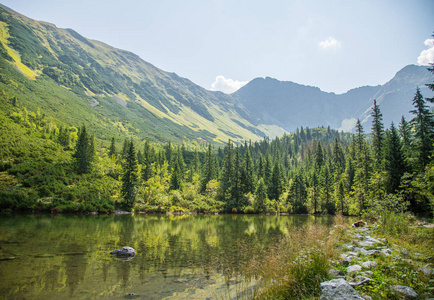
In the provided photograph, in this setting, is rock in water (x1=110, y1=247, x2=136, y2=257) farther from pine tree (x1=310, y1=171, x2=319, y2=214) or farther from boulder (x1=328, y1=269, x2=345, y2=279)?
pine tree (x1=310, y1=171, x2=319, y2=214)

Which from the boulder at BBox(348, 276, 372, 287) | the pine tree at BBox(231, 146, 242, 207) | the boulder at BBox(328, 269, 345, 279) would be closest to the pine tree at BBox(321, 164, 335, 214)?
the pine tree at BBox(231, 146, 242, 207)

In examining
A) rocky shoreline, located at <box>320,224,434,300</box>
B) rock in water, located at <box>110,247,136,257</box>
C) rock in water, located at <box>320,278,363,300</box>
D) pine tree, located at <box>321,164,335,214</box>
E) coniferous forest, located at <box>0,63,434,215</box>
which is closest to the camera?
rock in water, located at <box>320,278,363,300</box>

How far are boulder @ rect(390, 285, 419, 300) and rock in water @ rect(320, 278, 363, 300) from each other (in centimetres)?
112

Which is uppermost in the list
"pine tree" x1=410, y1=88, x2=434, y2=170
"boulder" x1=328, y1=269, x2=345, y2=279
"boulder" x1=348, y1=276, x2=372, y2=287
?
"pine tree" x1=410, y1=88, x2=434, y2=170

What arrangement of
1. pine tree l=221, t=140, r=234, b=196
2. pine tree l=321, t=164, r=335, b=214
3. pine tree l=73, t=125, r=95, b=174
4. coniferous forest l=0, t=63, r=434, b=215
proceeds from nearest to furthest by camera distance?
coniferous forest l=0, t=63, r=434, b=215 → pine tree l=73, t=125, r=95, b=174 → pine tree l=321, t=164, r=335, b=214 → pine tree l=221, t=140, r=234, b=196

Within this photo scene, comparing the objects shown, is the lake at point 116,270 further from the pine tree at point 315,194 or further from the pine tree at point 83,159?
the pine tree at point 315,194

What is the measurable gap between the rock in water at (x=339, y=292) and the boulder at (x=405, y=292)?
1.12 m

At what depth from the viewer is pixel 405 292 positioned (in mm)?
5973

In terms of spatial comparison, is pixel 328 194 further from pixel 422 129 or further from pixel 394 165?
pixel 422 129

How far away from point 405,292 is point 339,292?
1616 mm

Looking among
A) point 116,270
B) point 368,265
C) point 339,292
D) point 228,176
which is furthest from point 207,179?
point 339,292

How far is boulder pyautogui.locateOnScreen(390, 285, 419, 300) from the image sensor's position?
19.2 feet

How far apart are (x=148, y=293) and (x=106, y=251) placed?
28.9 feet

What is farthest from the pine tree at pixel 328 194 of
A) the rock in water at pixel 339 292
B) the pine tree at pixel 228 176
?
the rock in water at pixel 339 292
